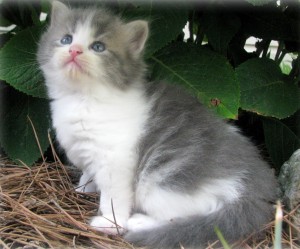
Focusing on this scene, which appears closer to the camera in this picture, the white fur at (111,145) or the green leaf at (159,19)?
the white fur at (111,145)

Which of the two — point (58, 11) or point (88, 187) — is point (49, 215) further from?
point (58, 11)

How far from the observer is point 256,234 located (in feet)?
4.93

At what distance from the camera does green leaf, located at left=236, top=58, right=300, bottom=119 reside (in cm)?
200

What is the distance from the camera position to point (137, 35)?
5.82ft

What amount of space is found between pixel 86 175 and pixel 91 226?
13.7 inches

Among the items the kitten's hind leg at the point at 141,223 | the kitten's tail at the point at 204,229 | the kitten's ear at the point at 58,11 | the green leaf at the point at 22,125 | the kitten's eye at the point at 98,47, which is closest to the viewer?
the kitten's tail at the point at 204,229

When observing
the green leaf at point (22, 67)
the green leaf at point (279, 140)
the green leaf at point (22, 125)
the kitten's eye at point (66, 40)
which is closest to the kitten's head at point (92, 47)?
the kitten's eye at point (66, 40)

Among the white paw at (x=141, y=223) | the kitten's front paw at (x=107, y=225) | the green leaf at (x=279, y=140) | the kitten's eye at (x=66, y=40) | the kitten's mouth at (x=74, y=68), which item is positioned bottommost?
the kitten's front paw at (x=107, y=225)

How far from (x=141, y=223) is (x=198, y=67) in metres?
0.86

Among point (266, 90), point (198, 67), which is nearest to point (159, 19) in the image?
point (198, 67)

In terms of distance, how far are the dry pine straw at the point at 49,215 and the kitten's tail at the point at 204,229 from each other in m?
0.04

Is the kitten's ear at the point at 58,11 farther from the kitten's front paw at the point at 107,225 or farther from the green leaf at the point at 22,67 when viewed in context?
the kitten's front paw at the point at 107,225

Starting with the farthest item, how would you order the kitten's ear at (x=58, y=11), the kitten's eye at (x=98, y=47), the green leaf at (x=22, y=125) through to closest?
1. the green leaf at (x=22, y=125)
2. the kitten's ear at (x=58, y=11)
3. the kitten's eye at (x=98, y=47)

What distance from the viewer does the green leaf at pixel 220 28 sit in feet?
7.37
